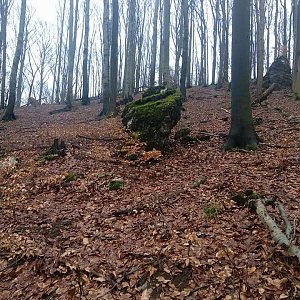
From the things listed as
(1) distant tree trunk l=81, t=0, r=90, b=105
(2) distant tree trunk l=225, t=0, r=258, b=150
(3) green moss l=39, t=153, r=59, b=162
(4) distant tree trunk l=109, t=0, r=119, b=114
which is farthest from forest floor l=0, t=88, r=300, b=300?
(1) distant tree trunk l=81, t=0, r=90, b=105

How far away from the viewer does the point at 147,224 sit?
5.09 meters

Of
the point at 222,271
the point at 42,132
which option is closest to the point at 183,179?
the point at 222,271

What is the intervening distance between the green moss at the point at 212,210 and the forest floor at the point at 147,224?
0.02 m

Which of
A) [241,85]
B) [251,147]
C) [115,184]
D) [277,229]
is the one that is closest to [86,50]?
[241,85]

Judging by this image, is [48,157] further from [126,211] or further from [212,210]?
[212,210]

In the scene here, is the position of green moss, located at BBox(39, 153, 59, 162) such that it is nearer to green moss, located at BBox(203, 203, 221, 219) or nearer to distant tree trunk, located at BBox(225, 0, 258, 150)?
distant tree trunk, located at BBox(225, 0, 258, 150)

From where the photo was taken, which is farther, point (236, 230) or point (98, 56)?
point (98, 56)

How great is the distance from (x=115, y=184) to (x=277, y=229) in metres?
3.57

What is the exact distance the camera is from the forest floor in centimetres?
370

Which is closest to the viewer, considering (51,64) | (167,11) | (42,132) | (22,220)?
(22,220)

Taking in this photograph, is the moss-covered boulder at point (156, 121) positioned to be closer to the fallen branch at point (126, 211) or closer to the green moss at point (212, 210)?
the fallen branch at point (126, 211)

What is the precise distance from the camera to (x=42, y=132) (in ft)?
41.8

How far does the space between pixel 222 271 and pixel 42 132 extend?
10.6 meters

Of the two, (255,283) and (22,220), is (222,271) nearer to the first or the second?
(255,283)
